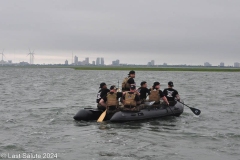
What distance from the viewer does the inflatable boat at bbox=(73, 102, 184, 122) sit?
16.4 meters

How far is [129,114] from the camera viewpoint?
16672mm

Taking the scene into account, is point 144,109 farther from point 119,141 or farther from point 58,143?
point 58,143

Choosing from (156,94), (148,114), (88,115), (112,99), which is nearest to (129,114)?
(112,99)

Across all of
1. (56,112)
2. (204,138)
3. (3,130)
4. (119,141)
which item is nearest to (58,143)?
(119,141)

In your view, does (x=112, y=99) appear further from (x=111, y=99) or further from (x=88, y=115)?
(x=88, y=115)

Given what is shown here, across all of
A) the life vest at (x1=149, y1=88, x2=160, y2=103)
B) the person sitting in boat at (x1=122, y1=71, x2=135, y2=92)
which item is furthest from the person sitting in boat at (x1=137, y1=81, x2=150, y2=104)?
the person sitting in boat at (x1=122, y1=71, x2=135, y2=92)

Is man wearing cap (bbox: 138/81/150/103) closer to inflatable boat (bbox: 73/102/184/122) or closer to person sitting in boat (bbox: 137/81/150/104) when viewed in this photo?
person sitting in boat (bbox: 137/81/150/104)

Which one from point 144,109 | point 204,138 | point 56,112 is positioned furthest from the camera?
point 56,112

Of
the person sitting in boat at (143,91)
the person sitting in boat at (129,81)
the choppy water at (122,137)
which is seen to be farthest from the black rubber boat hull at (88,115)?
the person sitting in boat at (143,91)

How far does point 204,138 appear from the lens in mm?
14430

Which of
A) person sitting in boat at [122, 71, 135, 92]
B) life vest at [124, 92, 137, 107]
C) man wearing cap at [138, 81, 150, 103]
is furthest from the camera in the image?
man wearing cap at [138, 81, 150, 103]

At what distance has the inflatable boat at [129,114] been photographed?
1642cm

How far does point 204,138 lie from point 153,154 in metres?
3.35

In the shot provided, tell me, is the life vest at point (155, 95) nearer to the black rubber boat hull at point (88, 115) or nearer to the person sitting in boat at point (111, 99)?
the person sitting in boat at point (111, 99)
